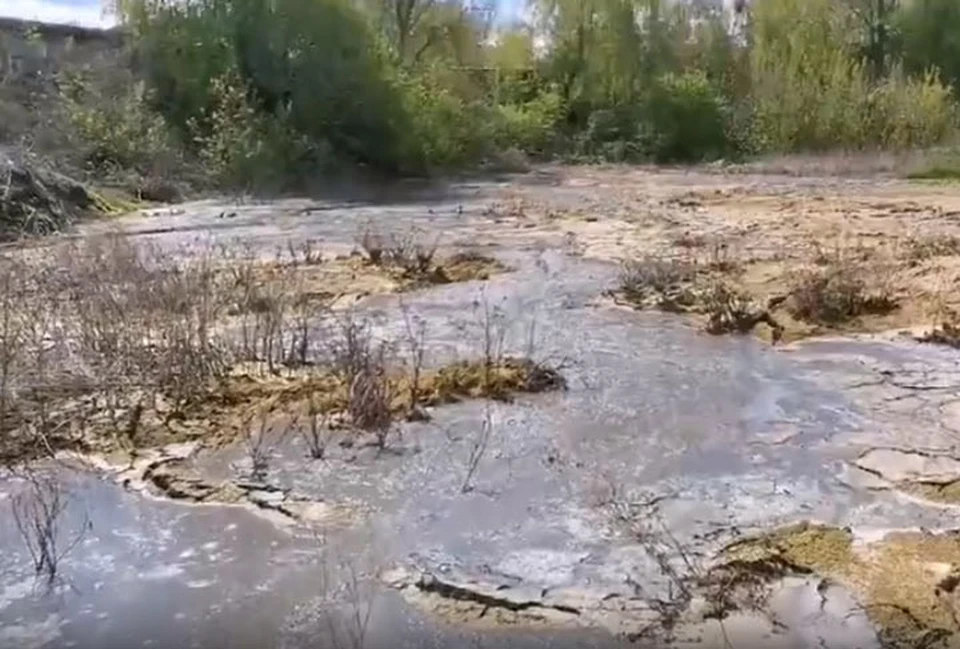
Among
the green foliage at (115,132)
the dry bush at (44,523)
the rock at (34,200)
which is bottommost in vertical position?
the dry bush at (44,523)

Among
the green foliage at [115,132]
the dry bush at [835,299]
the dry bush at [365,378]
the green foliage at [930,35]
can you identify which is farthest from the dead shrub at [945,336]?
the green foliage at [930,35]

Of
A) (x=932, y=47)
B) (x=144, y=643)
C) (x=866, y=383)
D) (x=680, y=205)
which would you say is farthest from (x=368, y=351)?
(x=932, y=47)

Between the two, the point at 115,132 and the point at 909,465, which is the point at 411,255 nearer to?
the point at 909,465

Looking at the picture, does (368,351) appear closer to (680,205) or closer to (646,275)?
(646,275)

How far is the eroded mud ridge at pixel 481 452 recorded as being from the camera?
142 inches

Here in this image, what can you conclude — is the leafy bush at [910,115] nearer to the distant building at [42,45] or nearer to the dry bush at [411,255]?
the dry bush at [411,255]

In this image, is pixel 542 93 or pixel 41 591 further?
pixel 542 93

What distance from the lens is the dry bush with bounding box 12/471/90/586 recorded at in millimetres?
4008

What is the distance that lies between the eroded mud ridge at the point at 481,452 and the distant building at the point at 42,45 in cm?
1267

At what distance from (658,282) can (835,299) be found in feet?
4.50

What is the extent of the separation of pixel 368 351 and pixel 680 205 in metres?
9.33

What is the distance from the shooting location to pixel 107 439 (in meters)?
5.23

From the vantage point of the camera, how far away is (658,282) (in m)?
8.62

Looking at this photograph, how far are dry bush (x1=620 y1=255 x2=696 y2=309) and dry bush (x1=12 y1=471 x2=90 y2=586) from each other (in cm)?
472
